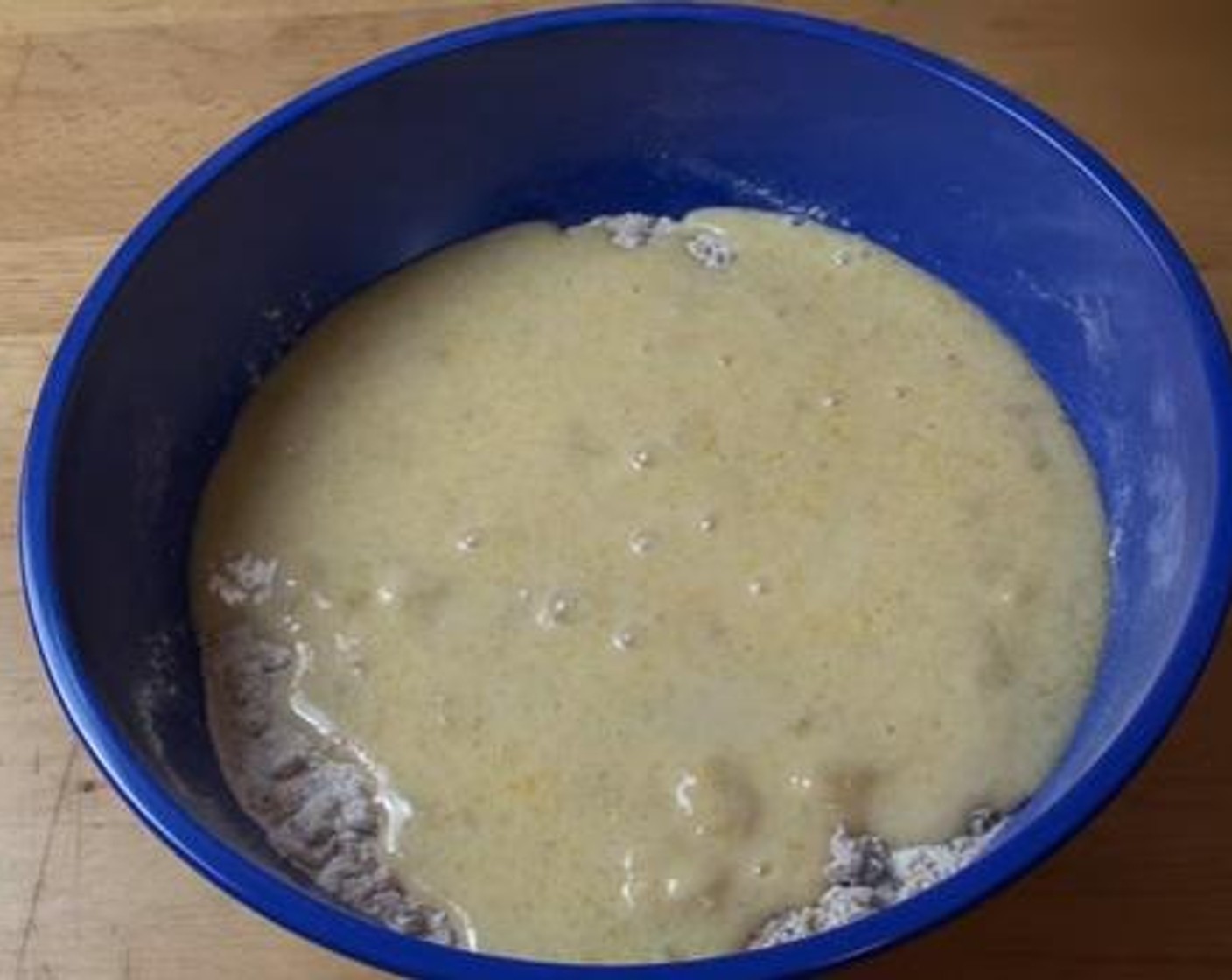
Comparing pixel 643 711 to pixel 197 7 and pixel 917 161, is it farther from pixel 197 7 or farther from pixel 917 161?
pixel 197 7

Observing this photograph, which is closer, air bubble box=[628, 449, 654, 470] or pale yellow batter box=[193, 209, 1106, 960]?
pale yellow batter box=[193, 209, 1106, 960]

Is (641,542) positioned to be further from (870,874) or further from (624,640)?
(870,874)

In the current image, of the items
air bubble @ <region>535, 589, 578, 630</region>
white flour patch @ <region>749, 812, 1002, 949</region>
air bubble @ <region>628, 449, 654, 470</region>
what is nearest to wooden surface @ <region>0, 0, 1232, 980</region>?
white flour patch @ <region>749, 812, 1002, 949</region>

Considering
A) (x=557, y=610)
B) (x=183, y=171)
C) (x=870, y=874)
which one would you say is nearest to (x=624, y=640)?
(x=557, y=610)

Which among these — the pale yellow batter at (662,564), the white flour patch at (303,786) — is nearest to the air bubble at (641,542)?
the pale yellow batter at (662,564)

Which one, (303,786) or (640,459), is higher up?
(640,459)

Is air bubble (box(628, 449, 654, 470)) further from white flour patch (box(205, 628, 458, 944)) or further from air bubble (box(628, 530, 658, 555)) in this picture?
white flour patch (box(205, 628, 458, 944))
